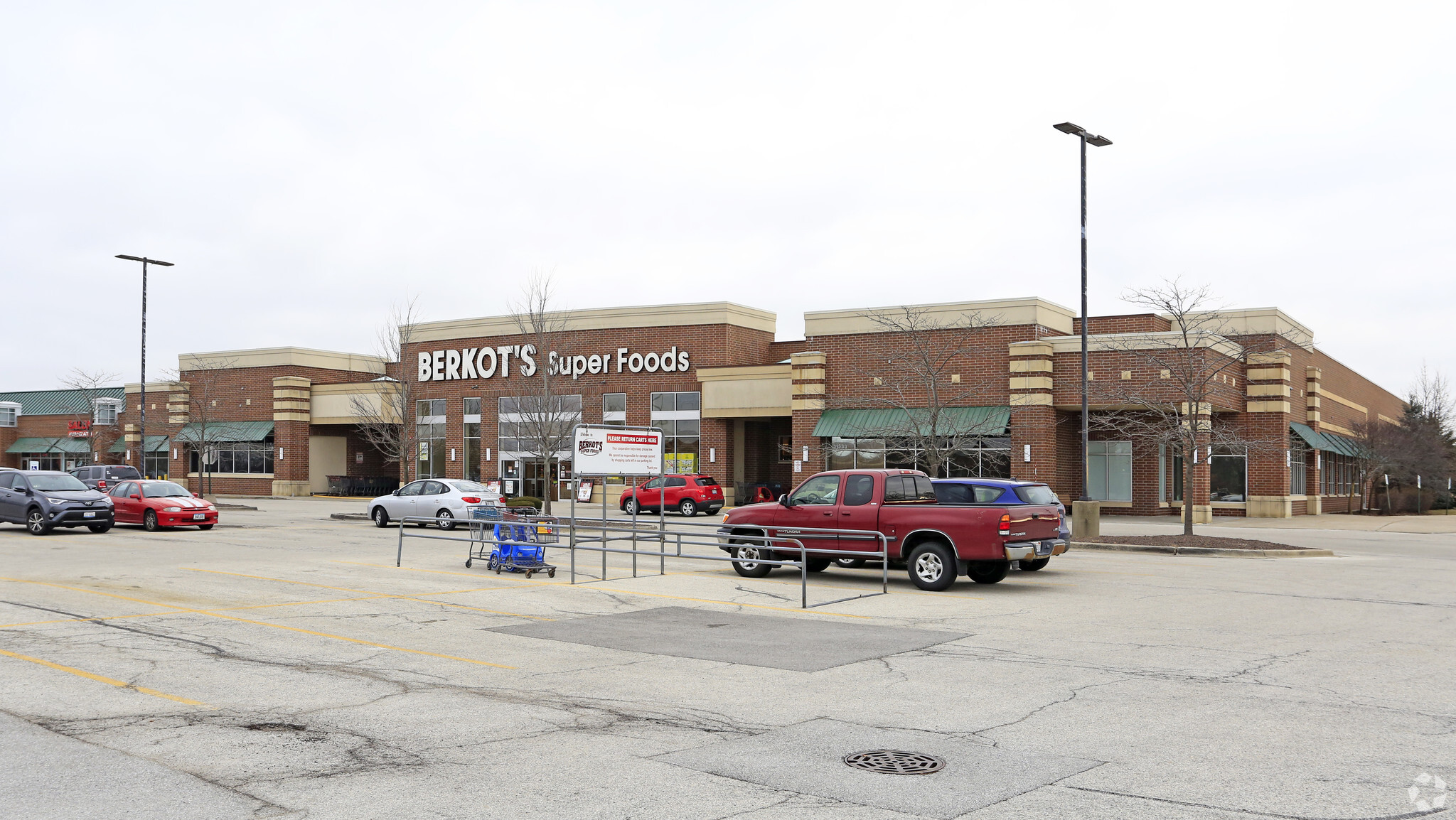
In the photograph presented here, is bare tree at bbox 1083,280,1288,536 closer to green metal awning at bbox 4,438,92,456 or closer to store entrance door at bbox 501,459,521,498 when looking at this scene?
store entrance door at bbox 501,459,521,498

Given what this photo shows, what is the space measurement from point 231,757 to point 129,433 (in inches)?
2654

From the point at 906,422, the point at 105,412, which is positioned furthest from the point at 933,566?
the point at 105,412

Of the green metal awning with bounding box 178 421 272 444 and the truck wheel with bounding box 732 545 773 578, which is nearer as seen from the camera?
the truck wheel with bounding box 732 545 773 578

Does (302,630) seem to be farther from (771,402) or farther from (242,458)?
(242,458)

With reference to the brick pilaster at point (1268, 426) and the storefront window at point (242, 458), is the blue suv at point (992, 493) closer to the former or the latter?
the brick pilaster at point (1268, 426)

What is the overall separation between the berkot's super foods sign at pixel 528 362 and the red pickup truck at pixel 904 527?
88.5 feet

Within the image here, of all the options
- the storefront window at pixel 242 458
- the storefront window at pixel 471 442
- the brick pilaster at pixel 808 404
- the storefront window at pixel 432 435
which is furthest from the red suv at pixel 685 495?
the storefront window at pixel 242 458

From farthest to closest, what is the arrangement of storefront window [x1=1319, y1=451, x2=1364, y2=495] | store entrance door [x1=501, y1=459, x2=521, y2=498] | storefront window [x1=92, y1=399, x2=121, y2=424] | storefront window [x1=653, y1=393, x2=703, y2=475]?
storefront window [x1=92, y1=399, x2=121, y2=424]
storefront window [x1=1319, y1=451, x2=1364, y2=495]
store entrance door [x1=501, y1=459, x2=521, y2=498]
storefront window [x1=653, y1=393, x2=703, y2=475]

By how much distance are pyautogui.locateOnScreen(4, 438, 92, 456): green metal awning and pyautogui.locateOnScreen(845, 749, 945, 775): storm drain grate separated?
73.8m

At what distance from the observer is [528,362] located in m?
50.1

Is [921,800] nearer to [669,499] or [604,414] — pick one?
[669,499]

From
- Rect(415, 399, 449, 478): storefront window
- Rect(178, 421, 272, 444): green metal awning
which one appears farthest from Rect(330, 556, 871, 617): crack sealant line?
Rect(178, 421, 272, 444): green metal awning

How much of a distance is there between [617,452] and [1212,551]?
531 inches

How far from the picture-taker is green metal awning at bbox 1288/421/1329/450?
42144 mm
